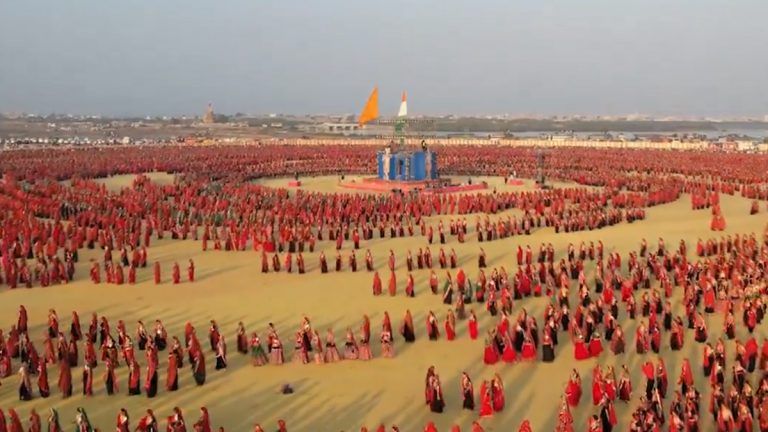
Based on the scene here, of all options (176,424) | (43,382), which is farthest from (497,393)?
(43,382)

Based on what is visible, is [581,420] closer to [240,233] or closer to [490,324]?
[490,324]

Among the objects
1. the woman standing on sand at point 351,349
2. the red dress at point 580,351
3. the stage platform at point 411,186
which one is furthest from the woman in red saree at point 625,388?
the stage platform at point 411,186

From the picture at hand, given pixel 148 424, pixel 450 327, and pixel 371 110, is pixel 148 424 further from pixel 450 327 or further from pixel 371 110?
pixel 371 110

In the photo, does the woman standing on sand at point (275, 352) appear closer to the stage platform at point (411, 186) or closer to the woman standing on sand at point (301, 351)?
the woman standing on sand at point (301, 351)

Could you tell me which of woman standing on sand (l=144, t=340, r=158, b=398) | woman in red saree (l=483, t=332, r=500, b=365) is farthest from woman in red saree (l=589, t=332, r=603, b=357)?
woman standing on sand (l=144, t=340, r=158, b=398)

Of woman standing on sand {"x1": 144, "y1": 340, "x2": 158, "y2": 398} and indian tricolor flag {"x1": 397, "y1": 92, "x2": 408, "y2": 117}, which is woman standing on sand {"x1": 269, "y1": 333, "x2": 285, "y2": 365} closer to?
woman standing on sand {"x1": 144, "y1": 340, "x2": 158, "y2": 398}

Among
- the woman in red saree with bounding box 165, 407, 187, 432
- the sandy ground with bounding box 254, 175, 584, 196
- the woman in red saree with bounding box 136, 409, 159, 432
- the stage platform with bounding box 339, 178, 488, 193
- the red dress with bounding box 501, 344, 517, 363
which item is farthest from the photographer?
the sandy ground with bounding box 254, 175, 584, 196
